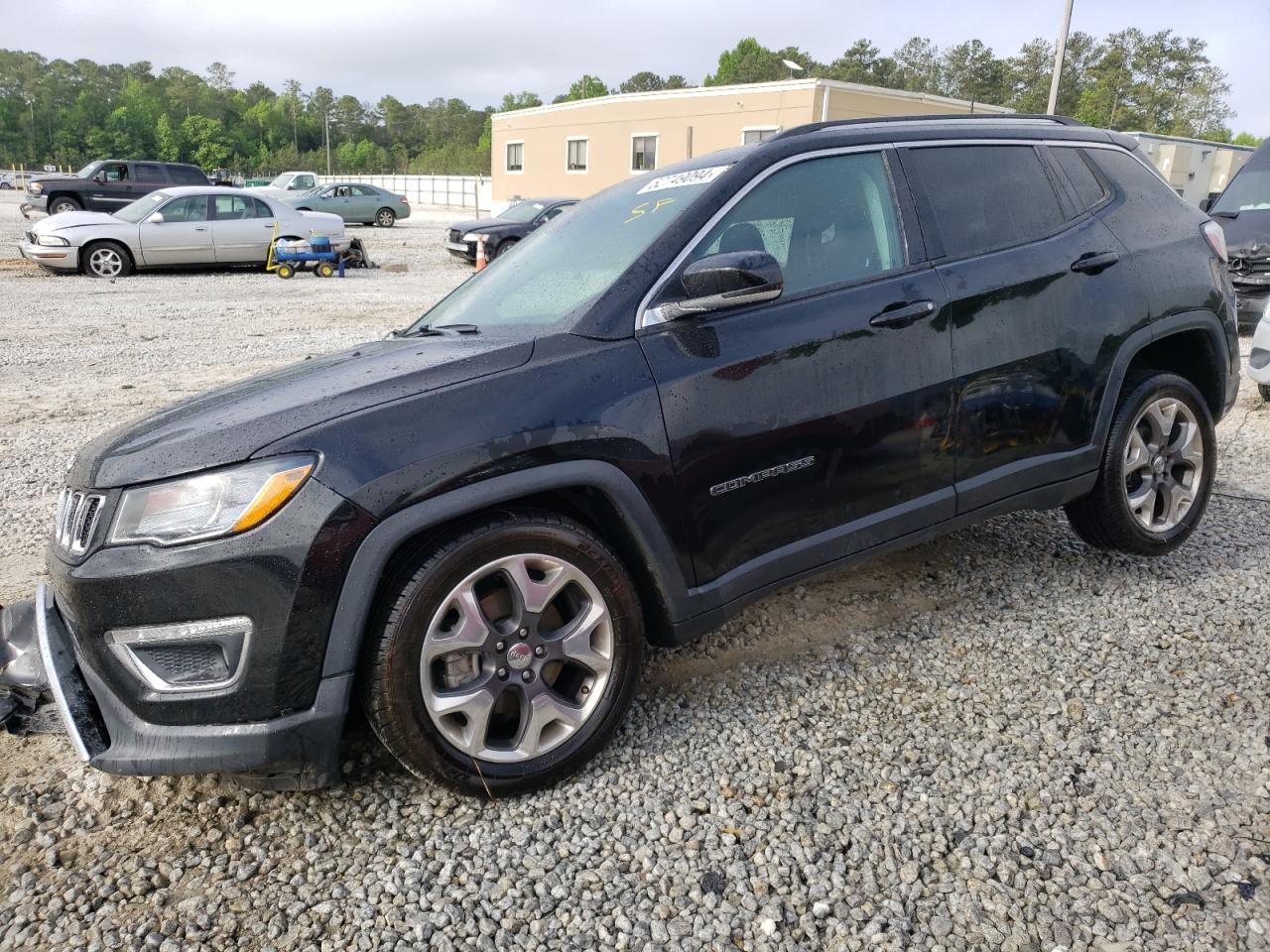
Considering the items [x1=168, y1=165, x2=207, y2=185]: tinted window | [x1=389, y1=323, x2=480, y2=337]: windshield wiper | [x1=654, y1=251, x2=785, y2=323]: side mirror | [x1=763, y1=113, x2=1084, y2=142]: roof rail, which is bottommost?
[x1=389, y1=323, x2=480, y2=337]: windshield wiper

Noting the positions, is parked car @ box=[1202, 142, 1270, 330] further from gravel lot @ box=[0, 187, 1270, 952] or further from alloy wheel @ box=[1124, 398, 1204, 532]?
gravel lot @ box=[0, 187, 1270, 952]

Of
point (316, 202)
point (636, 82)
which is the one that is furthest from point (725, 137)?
point (636, 82)

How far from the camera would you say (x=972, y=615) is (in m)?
3.66

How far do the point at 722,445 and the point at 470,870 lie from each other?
1339 mm

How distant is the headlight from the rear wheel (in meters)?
15.6

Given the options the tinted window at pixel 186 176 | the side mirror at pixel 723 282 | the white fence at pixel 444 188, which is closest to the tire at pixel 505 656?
the side mirror at pixel 723 282

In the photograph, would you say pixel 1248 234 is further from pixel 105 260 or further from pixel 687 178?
pixel 105 260

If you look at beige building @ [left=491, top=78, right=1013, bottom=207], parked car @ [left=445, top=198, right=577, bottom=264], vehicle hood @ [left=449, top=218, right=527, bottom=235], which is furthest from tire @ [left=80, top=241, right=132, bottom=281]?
beige building @ [left=491, top=78, right=1013, bottom=207]

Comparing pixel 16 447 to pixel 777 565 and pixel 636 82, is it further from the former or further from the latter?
pixel 636 82

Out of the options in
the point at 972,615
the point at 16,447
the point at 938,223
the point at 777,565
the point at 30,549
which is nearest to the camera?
the point at 777,565

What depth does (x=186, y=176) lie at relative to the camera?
22.7m

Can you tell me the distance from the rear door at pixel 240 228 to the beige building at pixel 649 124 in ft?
57.5

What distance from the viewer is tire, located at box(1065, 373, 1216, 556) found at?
148 inches

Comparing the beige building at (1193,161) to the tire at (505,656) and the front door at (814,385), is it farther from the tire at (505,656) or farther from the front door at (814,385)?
the tire at (505,656)
